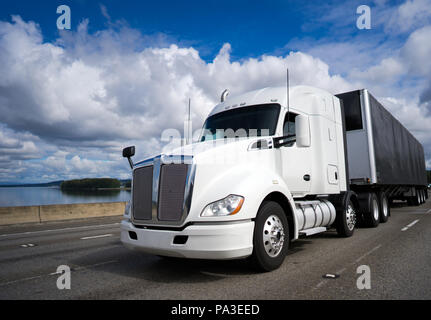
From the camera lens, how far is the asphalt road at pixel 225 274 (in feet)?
12.0

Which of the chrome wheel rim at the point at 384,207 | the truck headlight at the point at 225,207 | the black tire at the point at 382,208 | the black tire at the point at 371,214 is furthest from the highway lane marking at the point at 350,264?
the chrome wheel rim at the point at 384,207

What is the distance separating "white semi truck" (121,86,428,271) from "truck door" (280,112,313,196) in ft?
0.06

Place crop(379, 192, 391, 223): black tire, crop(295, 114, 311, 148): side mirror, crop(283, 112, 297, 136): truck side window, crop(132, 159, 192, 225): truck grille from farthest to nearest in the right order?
crop(379, 192, 391, 223): black tire < crop(283, 112, 297, 136): truck side window < crop(295, 114, 311, 148): side mirror < crop(132, 159, 192, 225): truck grille

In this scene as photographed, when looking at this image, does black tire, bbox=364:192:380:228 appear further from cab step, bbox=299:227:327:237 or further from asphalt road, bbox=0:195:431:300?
cab step, bbox=299:227:327:237

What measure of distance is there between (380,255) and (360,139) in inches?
181

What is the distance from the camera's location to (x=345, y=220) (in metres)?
7.23

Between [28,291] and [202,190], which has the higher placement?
[202,190]

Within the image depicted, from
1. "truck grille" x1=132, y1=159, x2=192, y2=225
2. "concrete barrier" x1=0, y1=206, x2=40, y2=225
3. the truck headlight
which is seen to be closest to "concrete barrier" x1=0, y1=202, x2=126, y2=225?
"concrete barrier" x1=0, y1=206, x2=40, y2=225

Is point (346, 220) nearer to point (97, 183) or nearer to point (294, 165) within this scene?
point (294, 165)

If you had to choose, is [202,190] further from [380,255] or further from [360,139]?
[360,139]

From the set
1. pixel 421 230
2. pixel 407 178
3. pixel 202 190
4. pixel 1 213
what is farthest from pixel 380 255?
pixel 1 213

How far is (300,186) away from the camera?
5.82 metres

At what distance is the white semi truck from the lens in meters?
4.02

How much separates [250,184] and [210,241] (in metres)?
0.92
